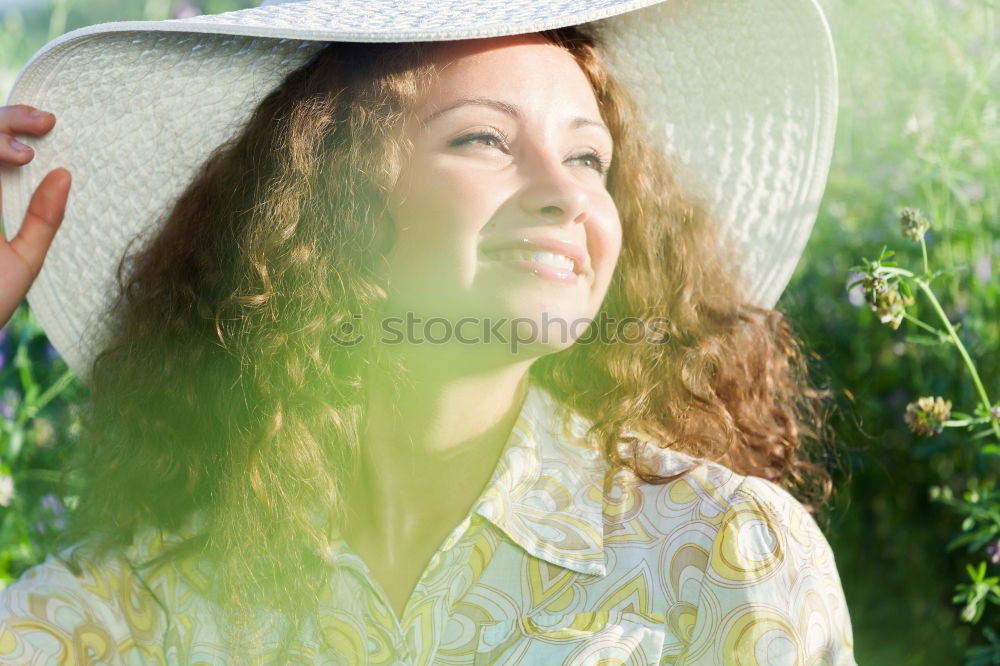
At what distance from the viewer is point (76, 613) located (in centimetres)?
172

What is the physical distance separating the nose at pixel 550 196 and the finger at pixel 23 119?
0.84 meters

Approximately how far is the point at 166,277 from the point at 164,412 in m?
0.24

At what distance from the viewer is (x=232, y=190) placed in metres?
1.89

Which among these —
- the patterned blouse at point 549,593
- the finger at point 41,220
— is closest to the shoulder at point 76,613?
the patterned blouse at point 549,593

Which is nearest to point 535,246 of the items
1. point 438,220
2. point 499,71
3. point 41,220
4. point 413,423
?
point 438,220

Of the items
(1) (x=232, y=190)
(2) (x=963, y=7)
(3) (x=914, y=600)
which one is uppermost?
(2) (x=963, y=7)

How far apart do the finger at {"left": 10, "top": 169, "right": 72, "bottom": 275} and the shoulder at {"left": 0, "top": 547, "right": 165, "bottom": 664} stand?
51 centimetres

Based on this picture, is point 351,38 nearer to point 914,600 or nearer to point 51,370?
point 51,370

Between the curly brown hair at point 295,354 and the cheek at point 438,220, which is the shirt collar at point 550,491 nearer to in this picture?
the curly brown hair at point 295,354

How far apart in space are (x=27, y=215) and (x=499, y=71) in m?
0.87

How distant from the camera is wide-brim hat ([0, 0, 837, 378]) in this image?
71.6 inches

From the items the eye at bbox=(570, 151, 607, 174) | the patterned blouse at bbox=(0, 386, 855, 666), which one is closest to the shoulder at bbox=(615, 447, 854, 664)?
the patterned blouse at bbox=(0, 386, 855, 666)

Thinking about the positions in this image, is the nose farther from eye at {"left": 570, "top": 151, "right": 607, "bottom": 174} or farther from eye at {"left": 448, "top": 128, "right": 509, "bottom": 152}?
eye at {"left": 570, "top": 151, "right": 607, "bottom": 174}

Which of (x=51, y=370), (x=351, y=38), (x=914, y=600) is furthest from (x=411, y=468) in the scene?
(x=914, y=600)
